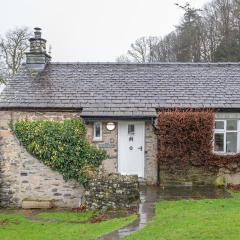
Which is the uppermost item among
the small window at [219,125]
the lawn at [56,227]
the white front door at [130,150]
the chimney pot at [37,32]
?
the chimney pot at [37,32]

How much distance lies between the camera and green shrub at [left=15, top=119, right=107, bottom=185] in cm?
1769

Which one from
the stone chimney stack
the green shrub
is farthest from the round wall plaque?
the stone chimney stack

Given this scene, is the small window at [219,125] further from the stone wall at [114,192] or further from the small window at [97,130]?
the stone wall at [114,192]

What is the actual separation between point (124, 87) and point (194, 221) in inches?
376

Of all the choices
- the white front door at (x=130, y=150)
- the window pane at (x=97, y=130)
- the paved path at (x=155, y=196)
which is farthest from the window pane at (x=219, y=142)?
the window pane at (x=97, y=130)

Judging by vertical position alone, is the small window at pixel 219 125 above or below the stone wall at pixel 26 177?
above

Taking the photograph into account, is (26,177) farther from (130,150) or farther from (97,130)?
(130,150)

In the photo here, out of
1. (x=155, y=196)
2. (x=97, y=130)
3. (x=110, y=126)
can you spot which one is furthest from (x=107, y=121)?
(x=155, y=196)

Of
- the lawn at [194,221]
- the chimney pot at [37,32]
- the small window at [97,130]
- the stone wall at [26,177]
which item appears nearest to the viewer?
the lawn at [194,221]

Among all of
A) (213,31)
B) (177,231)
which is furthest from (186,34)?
(177,231)

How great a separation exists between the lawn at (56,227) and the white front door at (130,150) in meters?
3.44

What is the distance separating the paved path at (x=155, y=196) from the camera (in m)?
11.3

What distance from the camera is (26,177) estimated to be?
18031 millimetres

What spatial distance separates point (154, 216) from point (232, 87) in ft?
29.9
